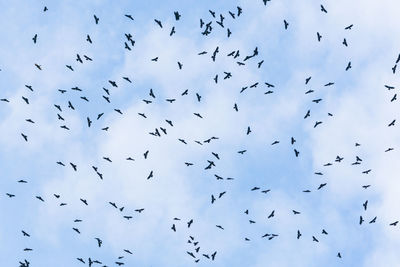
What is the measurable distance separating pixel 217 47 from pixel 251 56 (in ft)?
8.43

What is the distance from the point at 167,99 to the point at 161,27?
5774 millimetres

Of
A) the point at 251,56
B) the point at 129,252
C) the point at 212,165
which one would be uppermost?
the point at 251,56

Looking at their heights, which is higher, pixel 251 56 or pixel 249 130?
pixel 251 56

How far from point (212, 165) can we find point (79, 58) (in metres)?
13.0

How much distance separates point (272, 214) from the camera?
2341 inches

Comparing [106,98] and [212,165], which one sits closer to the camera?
[106,98]

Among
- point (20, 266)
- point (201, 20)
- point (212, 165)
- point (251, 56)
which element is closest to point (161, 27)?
point (201, 20)

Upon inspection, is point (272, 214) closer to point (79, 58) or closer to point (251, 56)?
point (251, 56)

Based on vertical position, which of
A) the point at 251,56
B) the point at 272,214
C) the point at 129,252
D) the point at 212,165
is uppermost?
the point at 251,56

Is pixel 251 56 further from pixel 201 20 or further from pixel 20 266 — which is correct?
pixel 20 266

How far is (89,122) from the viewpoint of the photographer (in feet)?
188

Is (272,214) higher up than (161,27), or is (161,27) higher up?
(161,27)

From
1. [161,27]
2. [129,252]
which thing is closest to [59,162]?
[129,252]

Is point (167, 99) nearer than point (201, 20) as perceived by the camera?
No
